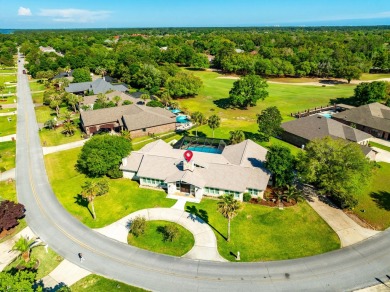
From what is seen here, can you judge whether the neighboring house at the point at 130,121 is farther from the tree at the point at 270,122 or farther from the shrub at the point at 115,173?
the tree at the point at 270,122

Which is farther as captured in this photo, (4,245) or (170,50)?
(170,50)

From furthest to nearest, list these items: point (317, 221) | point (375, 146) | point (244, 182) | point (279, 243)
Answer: point (375, 146)
point (244, 182)
point (317, 221)
point (279, 243)

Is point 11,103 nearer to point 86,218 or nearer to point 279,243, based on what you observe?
point 86,218

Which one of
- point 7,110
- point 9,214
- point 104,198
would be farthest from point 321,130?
point 7,110

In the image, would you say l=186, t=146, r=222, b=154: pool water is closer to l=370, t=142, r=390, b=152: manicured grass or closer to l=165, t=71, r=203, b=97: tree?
l=370, t=142, r=390, b=152: manicured grass

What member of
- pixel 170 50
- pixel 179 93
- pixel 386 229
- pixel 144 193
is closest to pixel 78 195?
pixel 144 193

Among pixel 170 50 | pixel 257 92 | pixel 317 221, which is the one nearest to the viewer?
pixel 317 221

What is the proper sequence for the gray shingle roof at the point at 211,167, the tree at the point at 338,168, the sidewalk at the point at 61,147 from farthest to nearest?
the sidewalk at the point at 61,147
the gray shingle roof at the point at 211,167
the tree at the point at 338,168

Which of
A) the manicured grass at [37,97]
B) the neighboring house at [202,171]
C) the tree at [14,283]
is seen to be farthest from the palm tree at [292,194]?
the manicured grass at [37,97]
